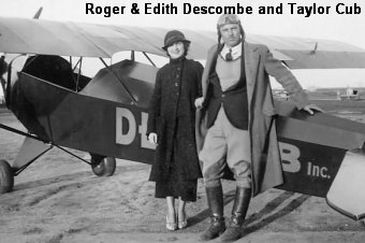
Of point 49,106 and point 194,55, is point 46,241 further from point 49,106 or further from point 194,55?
point 194,55

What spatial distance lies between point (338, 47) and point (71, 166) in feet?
18.0

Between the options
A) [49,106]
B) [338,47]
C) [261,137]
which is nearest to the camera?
[261,137]

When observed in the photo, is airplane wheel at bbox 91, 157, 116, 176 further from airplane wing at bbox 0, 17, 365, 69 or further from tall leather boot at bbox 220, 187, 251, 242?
tall leather boot at bbox 220, 187, 251, 242

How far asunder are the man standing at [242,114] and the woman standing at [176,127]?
0.73 ft

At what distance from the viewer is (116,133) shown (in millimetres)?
4738

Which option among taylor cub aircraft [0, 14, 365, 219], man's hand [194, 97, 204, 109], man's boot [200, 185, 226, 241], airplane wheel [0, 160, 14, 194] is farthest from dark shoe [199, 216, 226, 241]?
airplane wheel [0, 160, 14, 194]

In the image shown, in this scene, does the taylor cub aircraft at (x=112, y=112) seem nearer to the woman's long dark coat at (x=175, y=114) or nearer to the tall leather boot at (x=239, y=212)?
the tall leather boot at (x=239, y=212)

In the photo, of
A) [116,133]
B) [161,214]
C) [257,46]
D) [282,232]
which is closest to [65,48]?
[116,133]

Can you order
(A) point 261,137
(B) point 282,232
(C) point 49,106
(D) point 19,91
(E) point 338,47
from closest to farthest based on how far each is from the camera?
(A) point 261,137, (B) point 282,232, (C) point 49,106, (D) point 19,91, (E) point 338,47

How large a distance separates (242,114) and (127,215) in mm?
1719

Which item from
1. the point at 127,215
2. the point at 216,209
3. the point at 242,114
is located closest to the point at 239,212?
the point at 216,209

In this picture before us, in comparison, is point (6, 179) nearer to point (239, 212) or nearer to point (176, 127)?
point (176, 127)

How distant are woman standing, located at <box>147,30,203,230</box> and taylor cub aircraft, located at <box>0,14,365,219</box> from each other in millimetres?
496

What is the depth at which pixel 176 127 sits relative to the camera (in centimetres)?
389
